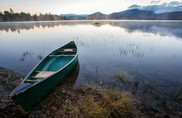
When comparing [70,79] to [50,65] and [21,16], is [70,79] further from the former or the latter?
[21,16]

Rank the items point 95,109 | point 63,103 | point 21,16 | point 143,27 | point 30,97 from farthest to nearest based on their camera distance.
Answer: point 21,16 → point 143,27 → point 63,103 → point 30,97 → point 95,109

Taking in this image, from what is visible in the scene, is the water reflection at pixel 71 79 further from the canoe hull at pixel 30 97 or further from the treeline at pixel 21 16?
the treeline at pixel 21 16

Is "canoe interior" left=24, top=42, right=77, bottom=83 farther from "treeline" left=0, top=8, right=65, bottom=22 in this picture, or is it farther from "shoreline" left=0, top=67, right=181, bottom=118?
"treeline" left=0, top=8, right=65, bottom=22

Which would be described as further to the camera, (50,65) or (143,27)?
(143,27)

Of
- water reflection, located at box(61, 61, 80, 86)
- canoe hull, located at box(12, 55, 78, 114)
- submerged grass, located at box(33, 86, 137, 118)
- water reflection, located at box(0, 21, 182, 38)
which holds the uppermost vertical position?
water reflection, located at box(0, 21, 182, 38)

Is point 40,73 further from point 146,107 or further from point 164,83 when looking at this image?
point 164,83

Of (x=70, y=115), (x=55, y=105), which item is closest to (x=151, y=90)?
(x=70, y=115)

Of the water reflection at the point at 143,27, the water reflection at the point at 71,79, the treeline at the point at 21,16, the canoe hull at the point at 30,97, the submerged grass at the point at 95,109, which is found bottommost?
the water reflection at the point at 71,79

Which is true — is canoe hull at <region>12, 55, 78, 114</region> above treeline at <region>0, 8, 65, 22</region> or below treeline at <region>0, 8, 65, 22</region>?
below

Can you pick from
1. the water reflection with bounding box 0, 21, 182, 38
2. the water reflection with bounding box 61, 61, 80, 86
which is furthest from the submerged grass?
the water reflection with bounding box 0, 21, 182, 38

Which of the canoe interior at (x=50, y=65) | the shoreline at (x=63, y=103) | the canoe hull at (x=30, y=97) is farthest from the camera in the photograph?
the canoe interior at (x=50, y=65)

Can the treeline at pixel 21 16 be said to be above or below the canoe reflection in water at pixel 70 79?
above

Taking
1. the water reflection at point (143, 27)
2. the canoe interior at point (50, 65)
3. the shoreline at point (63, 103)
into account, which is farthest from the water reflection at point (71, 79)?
the water reflection at point (143, 27)

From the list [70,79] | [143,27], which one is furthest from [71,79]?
[143,27]
